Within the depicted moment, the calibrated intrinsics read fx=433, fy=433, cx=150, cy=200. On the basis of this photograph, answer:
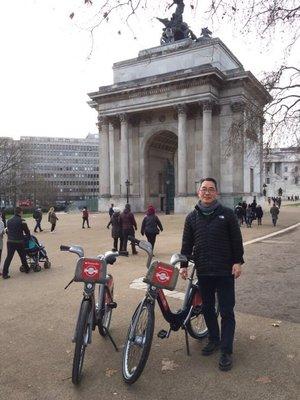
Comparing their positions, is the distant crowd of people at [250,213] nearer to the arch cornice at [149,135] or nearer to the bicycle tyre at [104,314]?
the arch cornice at [149,135]

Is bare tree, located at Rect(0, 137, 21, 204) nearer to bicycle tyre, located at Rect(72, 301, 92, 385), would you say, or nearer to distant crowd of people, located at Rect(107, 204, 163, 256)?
distant crowd of people, located at Rect(107, 204, 163, 256)

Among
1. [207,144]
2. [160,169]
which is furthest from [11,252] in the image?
[160,169]

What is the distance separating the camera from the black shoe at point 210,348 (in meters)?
5.40

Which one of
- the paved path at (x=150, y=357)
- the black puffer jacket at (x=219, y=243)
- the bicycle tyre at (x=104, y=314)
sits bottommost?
the paved path at (x=150, y=357)

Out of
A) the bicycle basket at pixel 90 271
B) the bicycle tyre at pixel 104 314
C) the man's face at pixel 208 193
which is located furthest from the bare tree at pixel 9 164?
the man's face at pixel 208 193

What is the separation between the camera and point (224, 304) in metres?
5.16

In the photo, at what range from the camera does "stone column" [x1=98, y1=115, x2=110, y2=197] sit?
5000cm

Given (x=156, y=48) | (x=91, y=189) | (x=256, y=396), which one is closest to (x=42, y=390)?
(x=256, y=396)

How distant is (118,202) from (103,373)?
43534 millimetres

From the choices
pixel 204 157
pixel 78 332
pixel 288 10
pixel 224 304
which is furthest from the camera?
pixel 204 157

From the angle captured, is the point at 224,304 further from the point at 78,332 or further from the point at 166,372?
the point at 78,332

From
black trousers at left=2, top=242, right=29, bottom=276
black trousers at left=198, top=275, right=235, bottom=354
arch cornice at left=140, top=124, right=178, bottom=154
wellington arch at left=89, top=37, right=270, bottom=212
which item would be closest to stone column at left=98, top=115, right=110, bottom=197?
wellington arch at left=89, top=37, right=270, bottom=212

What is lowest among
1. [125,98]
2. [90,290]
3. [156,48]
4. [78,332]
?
[78,332]

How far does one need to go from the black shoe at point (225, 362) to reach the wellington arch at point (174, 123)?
3617 cm
